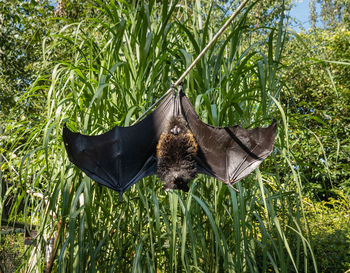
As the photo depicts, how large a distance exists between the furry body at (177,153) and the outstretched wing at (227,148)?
41 mm

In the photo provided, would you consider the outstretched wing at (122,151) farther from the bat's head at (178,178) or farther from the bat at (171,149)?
the bat's head at (178,178)

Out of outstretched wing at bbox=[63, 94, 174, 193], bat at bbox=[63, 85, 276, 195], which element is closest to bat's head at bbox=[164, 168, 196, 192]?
bat at bbox=[63, 85, 276, 195]

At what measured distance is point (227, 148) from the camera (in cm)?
152

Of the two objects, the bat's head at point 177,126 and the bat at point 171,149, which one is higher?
the bat's head at point 177,126

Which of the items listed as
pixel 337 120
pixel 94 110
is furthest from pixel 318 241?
pixel 337 120

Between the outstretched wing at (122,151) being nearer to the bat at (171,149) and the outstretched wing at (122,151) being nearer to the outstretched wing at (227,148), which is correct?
the bat at (171,149)

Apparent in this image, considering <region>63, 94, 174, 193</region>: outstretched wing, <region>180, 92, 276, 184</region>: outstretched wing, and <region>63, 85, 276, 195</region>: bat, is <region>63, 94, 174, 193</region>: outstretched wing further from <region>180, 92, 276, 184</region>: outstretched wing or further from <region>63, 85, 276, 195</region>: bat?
<region>180, 92, 276, 184</region>: outstretched wing

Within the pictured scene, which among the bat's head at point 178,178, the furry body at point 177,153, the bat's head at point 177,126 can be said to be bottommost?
the bat's head at point 178,178

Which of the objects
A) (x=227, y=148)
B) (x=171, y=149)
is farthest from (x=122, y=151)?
(x=227, y=148)

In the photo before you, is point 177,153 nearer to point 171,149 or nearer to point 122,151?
point 171,149

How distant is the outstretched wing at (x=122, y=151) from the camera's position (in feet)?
4.67

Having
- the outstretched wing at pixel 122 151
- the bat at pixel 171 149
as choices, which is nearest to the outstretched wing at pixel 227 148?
the bat at pixel 171 149

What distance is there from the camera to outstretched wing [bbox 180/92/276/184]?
1.40 meters

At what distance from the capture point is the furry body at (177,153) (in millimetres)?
1389
